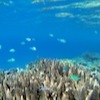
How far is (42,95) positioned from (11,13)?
3929 cm

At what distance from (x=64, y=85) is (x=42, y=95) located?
1.96 ft

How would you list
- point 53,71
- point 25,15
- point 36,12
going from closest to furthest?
point 53,71 < point 36,12 < point 25,15

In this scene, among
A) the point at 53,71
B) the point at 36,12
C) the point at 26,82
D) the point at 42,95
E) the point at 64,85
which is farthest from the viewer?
the point at 36,12

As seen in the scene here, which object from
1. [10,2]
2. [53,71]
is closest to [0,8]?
[10,2]

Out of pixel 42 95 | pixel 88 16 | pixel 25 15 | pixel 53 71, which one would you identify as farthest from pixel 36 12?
pixel 42 95

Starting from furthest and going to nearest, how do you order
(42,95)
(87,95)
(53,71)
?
(53,71) < (42,95) < (87,95)

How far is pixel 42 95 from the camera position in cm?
482

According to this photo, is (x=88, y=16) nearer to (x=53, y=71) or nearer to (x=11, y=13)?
(x=11, y=13)

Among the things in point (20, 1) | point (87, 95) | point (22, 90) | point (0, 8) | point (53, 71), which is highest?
point (0, 8)

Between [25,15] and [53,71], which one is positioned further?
[25,15]

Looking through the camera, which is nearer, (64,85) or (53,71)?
(64,85)

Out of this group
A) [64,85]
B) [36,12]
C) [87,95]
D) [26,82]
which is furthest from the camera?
[36,12]

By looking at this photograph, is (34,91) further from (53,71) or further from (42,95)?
(53,71)

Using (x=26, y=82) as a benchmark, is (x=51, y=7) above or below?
above
